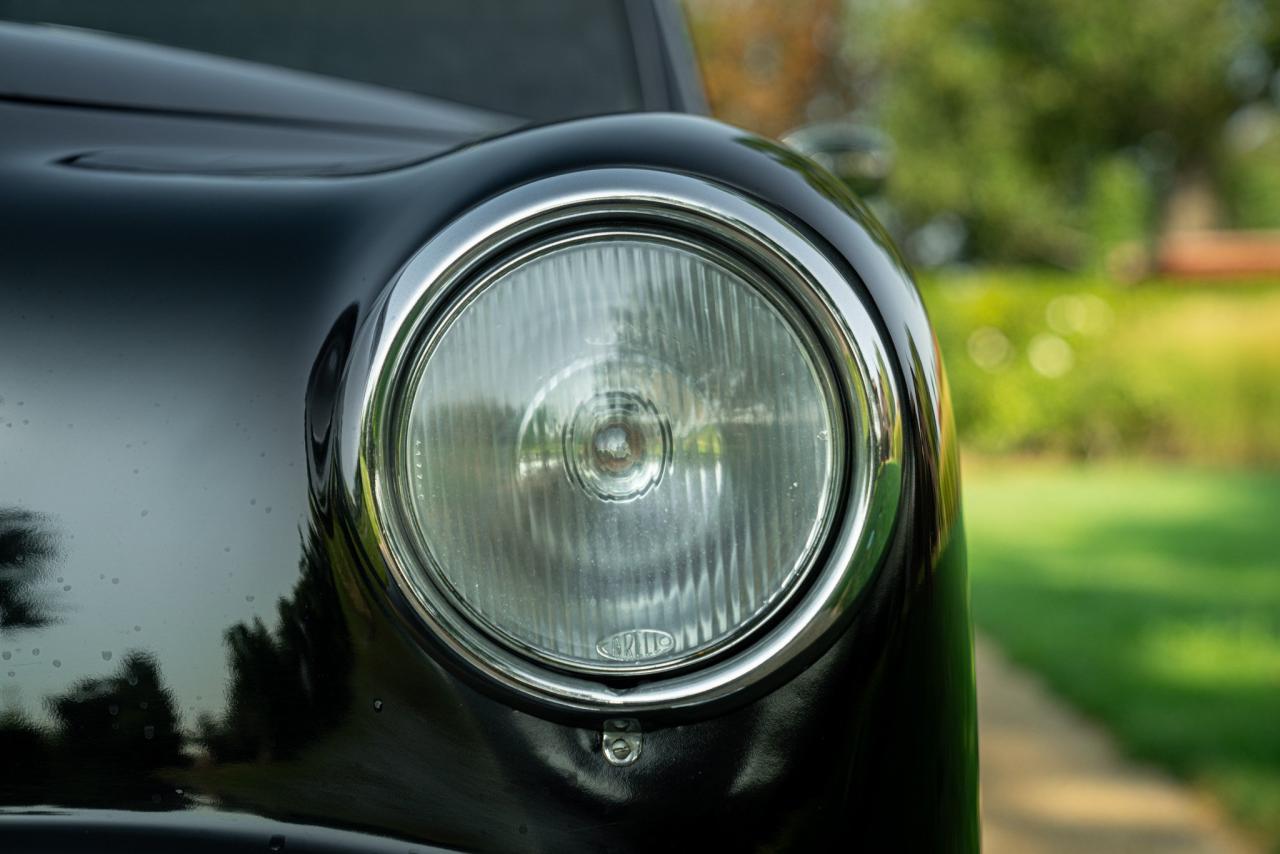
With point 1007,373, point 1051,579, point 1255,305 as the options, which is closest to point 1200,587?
point 1051,579

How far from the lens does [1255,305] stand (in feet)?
41.5

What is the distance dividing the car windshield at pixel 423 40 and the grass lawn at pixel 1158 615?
6.91 ft

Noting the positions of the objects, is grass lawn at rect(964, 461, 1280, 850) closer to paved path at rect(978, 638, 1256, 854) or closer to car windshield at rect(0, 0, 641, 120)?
paved path at rect(978, 638, 1256, 854)

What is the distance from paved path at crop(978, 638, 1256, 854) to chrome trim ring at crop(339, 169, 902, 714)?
7.05 feet

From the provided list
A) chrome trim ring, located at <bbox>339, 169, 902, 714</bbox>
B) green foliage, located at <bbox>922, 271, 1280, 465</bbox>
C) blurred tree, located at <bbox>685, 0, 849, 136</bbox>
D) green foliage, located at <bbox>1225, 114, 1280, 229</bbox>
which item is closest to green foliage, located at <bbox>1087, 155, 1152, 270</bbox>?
blurred tree, located at <bbox>685, 0, 849, 136</bbox>

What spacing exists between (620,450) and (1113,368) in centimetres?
1232

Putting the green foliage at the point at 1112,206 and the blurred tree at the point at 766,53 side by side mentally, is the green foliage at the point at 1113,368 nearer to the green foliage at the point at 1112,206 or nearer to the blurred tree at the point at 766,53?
the blurred tree at the point at 766,53

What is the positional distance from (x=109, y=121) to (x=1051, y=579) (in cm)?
537

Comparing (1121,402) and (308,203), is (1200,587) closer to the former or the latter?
(308,203)

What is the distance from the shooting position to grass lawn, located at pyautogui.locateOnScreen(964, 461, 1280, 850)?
11.1 feet

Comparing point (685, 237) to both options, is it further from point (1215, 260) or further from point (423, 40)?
point (1215, 260)

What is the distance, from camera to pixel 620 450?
0.89m

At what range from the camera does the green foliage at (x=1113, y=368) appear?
479 inches

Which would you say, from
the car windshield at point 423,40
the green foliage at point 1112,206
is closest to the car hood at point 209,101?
the car windshield at point 423,40
